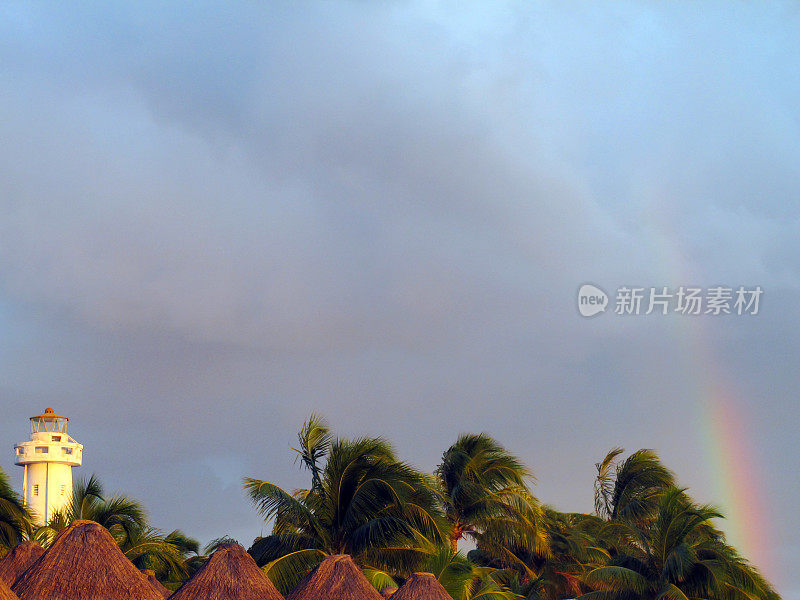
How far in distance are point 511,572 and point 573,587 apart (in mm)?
2416

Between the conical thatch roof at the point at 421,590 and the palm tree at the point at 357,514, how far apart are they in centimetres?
426

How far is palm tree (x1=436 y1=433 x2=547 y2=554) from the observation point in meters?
31.6

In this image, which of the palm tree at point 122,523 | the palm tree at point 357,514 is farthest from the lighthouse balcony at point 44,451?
the palm tree at point 357,514

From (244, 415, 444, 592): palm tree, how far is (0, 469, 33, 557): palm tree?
7.27 m

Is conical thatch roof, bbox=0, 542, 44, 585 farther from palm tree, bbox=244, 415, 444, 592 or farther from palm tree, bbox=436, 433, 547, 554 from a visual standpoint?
palm tree, bbox=436, 433, 547, 554

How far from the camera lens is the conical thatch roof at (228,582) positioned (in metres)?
19.3

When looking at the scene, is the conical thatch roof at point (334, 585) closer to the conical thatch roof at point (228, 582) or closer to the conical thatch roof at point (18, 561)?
the conical thatch roof at point (228, 582)

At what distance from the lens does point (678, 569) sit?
84.5ft

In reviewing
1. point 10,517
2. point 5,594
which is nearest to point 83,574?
point 5,594

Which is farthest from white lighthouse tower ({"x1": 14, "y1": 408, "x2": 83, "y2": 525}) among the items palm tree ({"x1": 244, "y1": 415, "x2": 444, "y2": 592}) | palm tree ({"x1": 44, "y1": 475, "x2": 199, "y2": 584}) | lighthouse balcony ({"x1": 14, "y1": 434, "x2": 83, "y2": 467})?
palm tree ({"x1": 244, "y1": 415, "x2": 444, "y2": 592})

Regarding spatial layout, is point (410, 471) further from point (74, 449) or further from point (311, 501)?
point (74, 449)

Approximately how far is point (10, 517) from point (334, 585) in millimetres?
12622

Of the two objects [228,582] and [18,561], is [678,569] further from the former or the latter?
[18,561]

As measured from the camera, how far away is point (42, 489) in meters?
49.9
